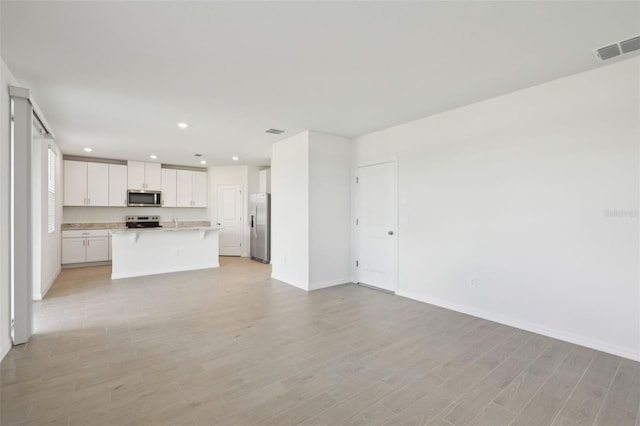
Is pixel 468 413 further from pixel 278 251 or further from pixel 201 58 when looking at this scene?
pixel 278 251

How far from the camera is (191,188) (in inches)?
327

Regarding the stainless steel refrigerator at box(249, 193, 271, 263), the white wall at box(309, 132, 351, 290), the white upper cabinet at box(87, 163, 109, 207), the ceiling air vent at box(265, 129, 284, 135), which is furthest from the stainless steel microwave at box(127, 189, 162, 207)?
the white wall at box(309, 132, 351, 290)

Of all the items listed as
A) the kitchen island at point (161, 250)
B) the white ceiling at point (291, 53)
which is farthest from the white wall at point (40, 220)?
the kitchen island at point (161, 250)

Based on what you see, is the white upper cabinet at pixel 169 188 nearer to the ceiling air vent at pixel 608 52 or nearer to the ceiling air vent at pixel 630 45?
the ceiling air vent at pixel 608 52

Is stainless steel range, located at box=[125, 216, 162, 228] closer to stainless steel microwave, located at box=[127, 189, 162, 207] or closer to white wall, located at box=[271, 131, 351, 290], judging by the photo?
stainless steel microwave, located at box=[127, 189, 162, 207]

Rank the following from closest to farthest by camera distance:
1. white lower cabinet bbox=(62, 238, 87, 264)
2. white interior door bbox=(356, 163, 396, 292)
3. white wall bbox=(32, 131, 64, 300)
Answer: white wall bbox=(32, 131, 64, 300)
white interior door bbox=(356, 163, 396, 292)
white lower cabinet bbox=(62, 238, 87, 264)

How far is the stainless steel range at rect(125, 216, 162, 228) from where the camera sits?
7.66 m

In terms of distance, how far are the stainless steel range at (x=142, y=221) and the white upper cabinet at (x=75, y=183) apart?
40.9 inches

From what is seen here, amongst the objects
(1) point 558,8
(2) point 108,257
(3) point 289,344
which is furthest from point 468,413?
(2) point 108,257

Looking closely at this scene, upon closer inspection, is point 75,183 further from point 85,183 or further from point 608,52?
point 608,52

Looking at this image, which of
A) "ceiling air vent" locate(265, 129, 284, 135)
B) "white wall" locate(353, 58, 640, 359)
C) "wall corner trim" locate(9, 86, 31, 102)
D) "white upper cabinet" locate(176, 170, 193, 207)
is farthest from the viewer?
"white upper cabinet" locate(176, 170, 193, 207)

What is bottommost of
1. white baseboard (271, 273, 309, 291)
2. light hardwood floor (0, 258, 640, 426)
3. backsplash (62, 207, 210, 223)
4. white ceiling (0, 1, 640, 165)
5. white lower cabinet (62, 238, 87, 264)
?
light hardwood floor (0, 258, 640, 426)

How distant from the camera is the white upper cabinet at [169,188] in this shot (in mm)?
7930

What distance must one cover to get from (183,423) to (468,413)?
179 cm
